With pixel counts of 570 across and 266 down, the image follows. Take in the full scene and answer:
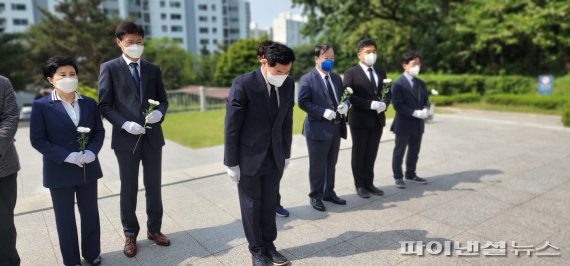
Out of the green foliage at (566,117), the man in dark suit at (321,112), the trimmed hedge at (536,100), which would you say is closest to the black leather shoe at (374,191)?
the man in dark suit at (321,112)

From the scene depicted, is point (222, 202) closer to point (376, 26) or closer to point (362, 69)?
point (362, 69)

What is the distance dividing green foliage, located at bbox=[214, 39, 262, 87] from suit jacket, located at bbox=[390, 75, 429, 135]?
1311 inches

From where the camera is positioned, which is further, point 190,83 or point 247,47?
point 190,83

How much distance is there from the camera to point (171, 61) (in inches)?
1769

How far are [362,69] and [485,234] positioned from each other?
2.33 m

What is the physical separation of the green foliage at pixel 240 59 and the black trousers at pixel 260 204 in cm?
3531

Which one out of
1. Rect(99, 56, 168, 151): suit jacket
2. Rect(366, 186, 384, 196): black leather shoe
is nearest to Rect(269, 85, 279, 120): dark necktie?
Rect(99, 56, 168, 151): suit jacket

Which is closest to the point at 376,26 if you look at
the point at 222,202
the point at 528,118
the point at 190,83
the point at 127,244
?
the point at 528,118

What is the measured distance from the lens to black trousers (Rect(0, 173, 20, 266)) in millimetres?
2883

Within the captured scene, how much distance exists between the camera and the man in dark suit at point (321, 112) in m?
4.34

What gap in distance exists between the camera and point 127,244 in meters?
3.54

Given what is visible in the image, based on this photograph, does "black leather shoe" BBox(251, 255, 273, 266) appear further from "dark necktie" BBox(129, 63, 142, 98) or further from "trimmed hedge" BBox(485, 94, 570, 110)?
"trimmed hedge" BBox(485, 94, 570, 110)

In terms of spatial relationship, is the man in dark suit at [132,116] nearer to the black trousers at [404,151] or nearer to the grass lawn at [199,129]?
the black trousers at [404,151]

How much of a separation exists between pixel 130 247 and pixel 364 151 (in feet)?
9.75
